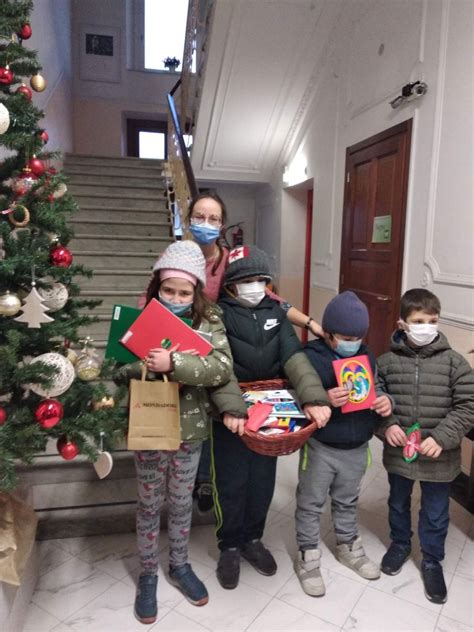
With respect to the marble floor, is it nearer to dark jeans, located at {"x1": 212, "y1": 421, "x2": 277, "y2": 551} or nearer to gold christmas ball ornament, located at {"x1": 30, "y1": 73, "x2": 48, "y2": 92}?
dark jeans, located at {"x1": 212, "y1": 421, "x2": 277, "y2": 551}

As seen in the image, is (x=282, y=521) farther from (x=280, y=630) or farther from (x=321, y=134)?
(x=321, y=134)

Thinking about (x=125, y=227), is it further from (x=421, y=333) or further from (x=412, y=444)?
(x=412, y=444)

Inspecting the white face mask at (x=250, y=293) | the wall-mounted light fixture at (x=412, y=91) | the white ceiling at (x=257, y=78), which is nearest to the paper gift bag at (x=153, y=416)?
the white face mask at (x=250, y=293)

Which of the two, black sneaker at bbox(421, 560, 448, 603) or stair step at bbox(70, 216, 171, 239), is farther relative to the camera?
stair step at bbox(70, 216, 171, 239)

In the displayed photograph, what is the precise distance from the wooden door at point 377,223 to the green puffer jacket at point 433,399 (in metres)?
1.70

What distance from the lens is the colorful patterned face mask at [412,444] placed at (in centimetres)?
163

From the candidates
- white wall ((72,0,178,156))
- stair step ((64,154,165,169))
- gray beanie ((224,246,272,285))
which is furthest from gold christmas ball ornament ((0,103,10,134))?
white wall ((72,0,178,156))

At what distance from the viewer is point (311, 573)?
67.3 inches

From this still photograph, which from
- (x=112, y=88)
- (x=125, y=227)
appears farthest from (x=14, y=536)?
(x=112, y=88)

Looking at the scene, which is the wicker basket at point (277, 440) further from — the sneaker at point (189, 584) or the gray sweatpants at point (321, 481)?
the sneaker at point (189, 584)

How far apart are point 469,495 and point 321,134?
3.58 m

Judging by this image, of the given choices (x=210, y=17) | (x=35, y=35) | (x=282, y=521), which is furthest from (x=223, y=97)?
(x=282, y=521)

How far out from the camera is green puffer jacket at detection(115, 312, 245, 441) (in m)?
1.35

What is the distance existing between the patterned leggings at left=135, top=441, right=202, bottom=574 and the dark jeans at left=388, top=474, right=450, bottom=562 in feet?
2.71
